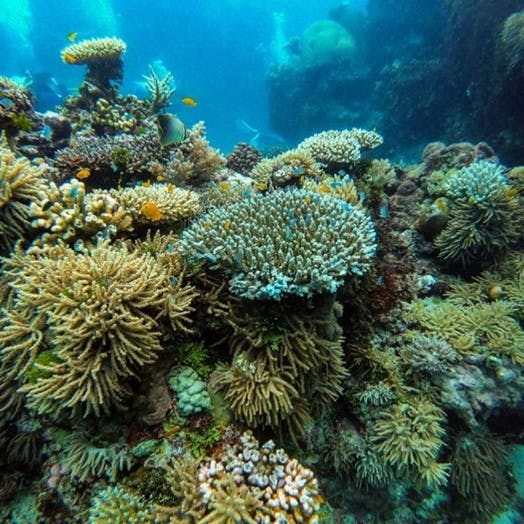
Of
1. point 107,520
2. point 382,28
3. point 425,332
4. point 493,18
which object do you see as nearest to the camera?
point 107,520

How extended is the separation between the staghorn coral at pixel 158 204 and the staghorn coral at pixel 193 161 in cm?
133

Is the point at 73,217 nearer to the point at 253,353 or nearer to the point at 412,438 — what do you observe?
the point at 253,353

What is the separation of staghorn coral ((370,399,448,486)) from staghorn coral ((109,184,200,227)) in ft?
12.3

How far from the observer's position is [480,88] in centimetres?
1489

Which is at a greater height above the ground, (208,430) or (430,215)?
(430,215)

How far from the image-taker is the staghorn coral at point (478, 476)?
4.35m

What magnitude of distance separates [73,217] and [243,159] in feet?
16.9

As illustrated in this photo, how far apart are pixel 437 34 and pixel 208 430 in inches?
967

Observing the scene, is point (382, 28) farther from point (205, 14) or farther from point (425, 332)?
point (205, 14)

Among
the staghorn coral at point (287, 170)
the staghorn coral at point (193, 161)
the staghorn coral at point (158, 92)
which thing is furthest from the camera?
the staghorn coral at point (158, 92)

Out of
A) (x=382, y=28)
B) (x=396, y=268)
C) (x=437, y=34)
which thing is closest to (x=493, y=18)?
(x=437, y=34)

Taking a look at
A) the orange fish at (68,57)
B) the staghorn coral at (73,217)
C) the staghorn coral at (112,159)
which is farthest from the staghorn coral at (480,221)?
the orange fish at (68,57)

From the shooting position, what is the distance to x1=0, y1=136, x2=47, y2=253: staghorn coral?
374cm

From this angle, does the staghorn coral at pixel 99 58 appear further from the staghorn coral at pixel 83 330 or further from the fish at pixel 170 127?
the staghorn coral at pixel 83 330
